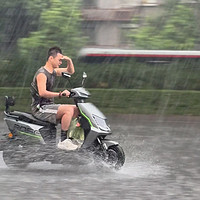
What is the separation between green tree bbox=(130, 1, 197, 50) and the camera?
727 inches

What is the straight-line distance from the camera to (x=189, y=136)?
1081 centimetres

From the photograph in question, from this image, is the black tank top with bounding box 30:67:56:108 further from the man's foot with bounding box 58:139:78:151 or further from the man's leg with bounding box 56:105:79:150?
the man's foot with bounding box 58:139:78:151

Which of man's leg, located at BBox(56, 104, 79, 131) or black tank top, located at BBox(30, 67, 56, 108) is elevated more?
black tank top, located at BBox(30, 67, 56, 108)

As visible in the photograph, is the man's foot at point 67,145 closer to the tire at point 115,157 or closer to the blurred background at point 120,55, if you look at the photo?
the tire at point 115,157

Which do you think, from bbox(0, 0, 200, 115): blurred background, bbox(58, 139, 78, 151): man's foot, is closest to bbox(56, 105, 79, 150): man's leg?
bbox(58, 139, 78, 151): man's foot

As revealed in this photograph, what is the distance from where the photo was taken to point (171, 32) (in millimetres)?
18594

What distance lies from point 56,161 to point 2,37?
13174 mm

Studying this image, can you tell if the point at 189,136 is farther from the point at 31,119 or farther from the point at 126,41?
the point at 126,41

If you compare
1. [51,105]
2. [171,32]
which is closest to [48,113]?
[51,105]

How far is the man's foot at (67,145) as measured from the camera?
7.39m

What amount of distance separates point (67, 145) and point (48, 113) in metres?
0.45

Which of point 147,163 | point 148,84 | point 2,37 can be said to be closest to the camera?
point 147,163

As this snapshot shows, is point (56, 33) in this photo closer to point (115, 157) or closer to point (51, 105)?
point (51, 105)

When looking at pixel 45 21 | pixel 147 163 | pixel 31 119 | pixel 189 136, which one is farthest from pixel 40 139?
pixel 45 21
